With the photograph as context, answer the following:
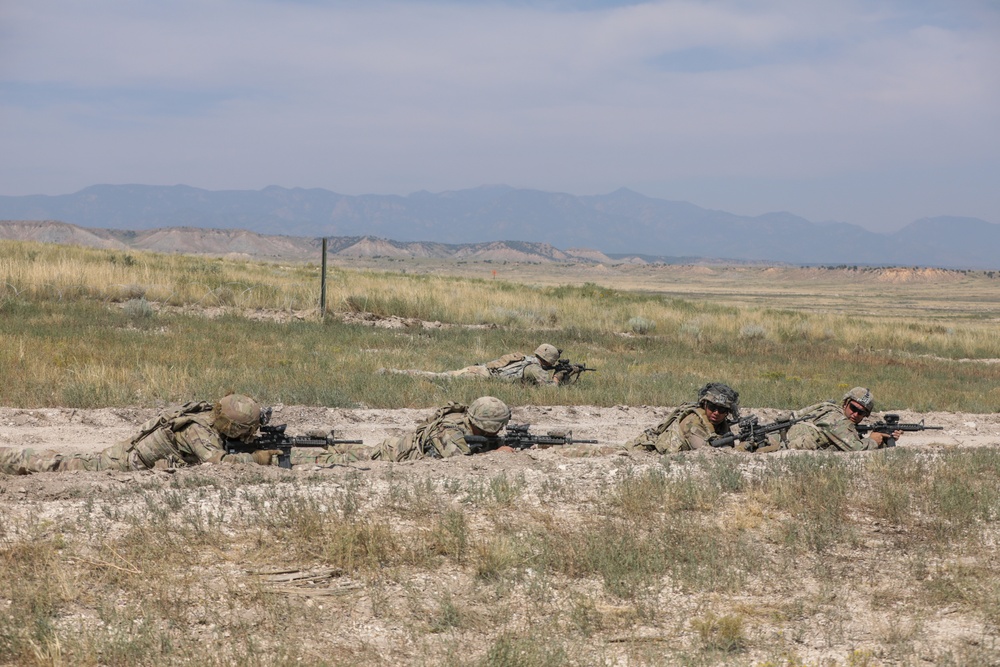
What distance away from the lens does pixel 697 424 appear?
30.7 feet

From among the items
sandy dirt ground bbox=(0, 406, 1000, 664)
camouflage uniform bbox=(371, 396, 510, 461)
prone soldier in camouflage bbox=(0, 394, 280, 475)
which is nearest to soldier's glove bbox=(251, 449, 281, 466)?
prone soldier in camouflage bbox=(0, 394, 280, 475)

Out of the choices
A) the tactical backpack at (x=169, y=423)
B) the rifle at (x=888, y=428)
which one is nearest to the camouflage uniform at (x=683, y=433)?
the rifle at (x=888, y=428)

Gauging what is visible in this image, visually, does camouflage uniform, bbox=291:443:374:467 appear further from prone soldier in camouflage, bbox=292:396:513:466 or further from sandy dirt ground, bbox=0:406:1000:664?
sandy dirt ground, bbox=0:406:1000:664

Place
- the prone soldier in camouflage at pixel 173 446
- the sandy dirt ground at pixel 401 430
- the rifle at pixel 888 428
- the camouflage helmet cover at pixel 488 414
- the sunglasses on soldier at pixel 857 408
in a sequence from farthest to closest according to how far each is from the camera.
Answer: the rifle at pixel 888 428 → the sunglasses on soldier at pixel 857 408 → the camouflage helmet cover at pixel 488 414 → the prone soldier in camouflage at pixel 173 446 → the sandy dirt ground at pixel 401 430

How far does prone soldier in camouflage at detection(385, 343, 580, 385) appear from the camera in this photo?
14.4 metres

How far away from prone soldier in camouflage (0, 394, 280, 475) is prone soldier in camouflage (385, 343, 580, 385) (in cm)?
627

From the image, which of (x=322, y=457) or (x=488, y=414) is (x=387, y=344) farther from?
(x=488, y=414)

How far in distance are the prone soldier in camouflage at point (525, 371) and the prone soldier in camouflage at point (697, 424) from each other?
4.90 metres

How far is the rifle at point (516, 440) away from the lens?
9.02 metres

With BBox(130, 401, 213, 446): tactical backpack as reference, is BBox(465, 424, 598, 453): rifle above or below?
below

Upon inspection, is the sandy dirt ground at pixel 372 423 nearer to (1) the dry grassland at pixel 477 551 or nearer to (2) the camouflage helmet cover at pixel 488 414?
(1) the dry grassland at pixel 477 551

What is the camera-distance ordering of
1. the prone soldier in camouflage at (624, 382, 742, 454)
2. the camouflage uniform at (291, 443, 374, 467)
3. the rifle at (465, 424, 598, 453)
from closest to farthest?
the camouflage uniform at (291, 443, 374, 467) → the rifle at (465, 424, 598, 453) → the prone soldier in camouflage at (624, 382, 742, 454)

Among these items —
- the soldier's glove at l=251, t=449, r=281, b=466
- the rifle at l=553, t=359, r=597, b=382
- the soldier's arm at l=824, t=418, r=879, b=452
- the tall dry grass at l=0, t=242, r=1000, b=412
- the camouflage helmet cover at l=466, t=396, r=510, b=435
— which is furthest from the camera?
the rifle at l=553, t=359, r=597, b=382

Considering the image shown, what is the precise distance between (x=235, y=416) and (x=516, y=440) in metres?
2.85
